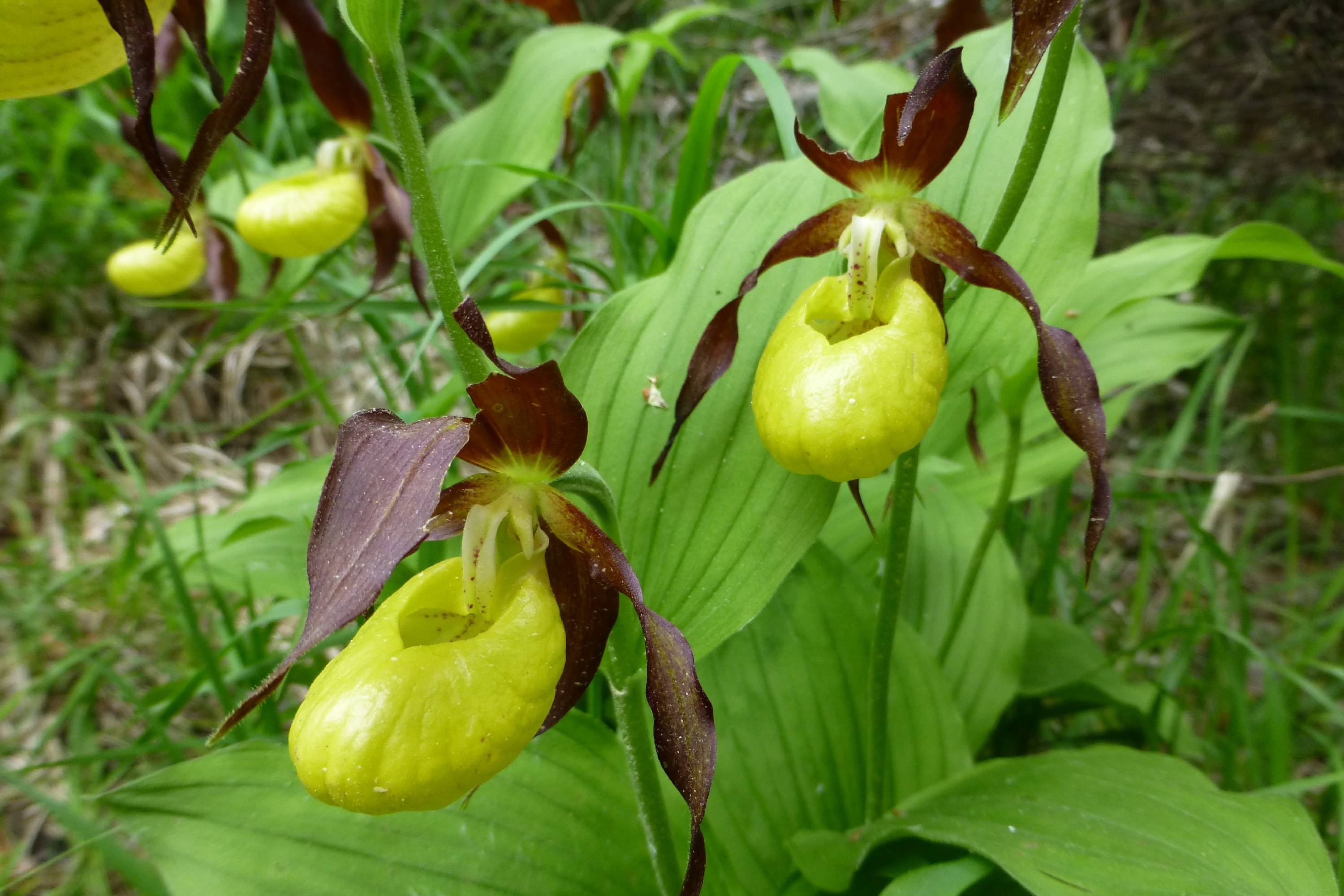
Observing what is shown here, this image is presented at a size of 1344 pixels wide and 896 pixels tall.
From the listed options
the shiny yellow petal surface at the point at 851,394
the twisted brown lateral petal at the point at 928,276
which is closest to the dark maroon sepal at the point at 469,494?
the shiny yellow petal surface at the point at 851,394

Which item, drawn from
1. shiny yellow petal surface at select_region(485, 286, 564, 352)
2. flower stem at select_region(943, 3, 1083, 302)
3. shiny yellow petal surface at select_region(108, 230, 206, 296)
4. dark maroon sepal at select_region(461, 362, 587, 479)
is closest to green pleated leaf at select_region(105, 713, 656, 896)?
dark maroon sepal at select_region(461, 362, 587, 479)

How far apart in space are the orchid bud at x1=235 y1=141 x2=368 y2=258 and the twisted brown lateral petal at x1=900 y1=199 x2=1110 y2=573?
1.31 m

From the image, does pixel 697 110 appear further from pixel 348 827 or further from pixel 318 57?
pixel 348 827

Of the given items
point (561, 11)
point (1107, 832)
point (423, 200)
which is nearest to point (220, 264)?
point (561, 11)

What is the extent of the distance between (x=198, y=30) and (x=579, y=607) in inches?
24.1

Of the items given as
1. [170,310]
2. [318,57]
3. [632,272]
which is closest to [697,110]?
[632,272]

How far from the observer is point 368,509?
570 millimetres

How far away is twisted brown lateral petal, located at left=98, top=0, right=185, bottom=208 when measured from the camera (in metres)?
0.59

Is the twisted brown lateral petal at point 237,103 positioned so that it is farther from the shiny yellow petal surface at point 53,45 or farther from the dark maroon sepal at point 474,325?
the dark maroon sepal at point 474,325

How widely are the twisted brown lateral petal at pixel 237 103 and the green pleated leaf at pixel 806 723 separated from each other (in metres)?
0.81

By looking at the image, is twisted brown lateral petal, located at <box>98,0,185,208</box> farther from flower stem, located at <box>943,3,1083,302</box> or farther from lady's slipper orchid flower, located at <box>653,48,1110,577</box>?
flower stem, located at <box>943,3,1083,302</box>

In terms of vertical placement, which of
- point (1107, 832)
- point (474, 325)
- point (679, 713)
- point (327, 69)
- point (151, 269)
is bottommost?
point (1107, 832)

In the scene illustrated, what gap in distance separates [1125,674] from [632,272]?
128cm

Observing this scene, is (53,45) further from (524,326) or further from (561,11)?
(561,11)
